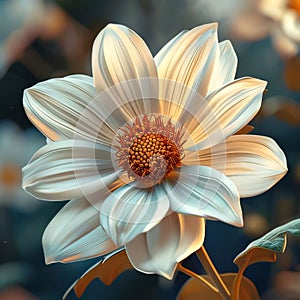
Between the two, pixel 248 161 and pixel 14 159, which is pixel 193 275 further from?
pixel 14 159

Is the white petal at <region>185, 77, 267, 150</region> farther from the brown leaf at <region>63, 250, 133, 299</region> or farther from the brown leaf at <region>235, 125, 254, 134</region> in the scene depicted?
the brown leaf at <region>63, 250, 133, 299</region>

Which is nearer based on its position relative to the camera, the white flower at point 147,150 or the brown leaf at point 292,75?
the white flower at point 147,150

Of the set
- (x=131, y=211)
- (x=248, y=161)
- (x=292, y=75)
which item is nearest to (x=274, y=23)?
(x=292, y=75)

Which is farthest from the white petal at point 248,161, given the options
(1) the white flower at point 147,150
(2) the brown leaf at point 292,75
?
(2) the brown leaf at point 292,75

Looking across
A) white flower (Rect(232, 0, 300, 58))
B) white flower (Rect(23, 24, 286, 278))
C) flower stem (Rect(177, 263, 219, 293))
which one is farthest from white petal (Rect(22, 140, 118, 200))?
white flower (Rect(232, 0, 300, 58))

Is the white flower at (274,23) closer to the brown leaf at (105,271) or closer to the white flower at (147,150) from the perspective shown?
the white flower at (147,150)

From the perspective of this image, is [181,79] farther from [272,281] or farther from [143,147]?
[272,281]

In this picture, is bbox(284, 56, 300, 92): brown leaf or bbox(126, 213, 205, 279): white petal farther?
bbox(284, 56, 300, 92): brown leaf

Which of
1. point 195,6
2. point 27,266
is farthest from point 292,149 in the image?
point 27,266
